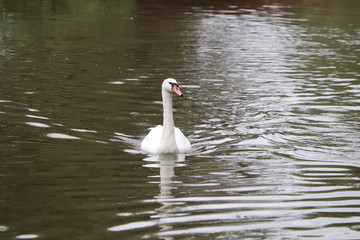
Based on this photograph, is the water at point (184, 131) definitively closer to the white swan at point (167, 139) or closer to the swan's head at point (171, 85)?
the white swan at point (167, 139)

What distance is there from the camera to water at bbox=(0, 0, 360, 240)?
8.45 m

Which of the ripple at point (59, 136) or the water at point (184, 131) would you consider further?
the ripple at point (59, 136)

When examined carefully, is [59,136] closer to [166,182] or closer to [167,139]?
[167,139]

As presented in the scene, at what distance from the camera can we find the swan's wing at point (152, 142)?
478 inches

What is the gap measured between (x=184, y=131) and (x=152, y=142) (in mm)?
1846

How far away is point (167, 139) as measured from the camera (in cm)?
1206

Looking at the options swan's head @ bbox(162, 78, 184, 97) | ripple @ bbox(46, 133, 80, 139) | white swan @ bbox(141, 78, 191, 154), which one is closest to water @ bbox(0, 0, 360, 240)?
ripple @ bbox(46, 133, 80, 139)

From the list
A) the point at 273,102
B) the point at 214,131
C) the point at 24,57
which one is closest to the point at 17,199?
the point at 214,131

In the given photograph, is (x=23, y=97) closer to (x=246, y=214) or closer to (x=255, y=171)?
(x=255, y=171)

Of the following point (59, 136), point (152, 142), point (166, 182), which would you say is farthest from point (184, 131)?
point (166, 182)

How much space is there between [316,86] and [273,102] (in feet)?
7.94

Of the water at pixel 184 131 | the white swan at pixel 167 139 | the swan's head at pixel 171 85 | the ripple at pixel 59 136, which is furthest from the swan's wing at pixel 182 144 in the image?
the ripple at pixel 59 136

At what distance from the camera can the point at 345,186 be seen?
10.0 meters

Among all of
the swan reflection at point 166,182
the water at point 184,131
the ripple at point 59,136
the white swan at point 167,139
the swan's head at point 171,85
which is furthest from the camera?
the ripple at point 59,136
